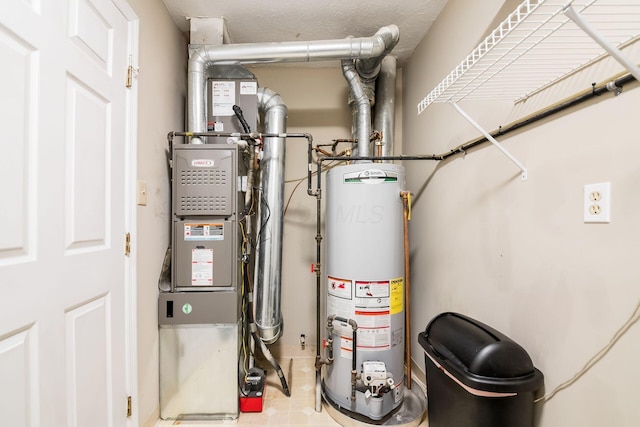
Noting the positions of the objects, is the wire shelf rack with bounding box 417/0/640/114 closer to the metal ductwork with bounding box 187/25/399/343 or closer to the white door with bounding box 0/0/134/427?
the metal ductwork with bounding box 187/25/399/343

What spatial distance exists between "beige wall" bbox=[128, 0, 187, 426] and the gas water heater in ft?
3.36

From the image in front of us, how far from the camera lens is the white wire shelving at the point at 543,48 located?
654mm

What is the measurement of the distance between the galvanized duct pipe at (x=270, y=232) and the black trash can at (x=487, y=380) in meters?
1.15

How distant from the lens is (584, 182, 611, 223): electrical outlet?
76 centimetres

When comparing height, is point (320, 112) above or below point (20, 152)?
above

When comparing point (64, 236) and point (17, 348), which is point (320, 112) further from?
point (17, 348)

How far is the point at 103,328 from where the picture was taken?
115 centimetres

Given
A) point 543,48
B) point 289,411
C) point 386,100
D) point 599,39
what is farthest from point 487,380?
point 386,100

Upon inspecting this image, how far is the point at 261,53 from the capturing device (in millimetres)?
1729

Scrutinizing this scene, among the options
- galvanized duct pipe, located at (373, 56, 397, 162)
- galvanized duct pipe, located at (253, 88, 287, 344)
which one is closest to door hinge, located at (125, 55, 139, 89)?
galvanized duct pipe, located at (253, 88, 287, 344)

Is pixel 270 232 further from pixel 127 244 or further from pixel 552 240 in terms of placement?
pixel 552 240

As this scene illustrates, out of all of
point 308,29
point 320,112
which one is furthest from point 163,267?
A: point 308,29

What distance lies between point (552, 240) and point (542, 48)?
0.66 meters

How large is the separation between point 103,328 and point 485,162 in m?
1.94
